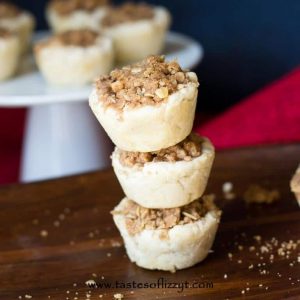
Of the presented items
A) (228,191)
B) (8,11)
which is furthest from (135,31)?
(228,191)

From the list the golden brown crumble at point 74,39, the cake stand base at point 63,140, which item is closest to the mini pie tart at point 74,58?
the golden brown crumble at point 74,39

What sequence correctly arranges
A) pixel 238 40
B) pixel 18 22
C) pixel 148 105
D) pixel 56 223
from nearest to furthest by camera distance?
pixel 148 105 < pixel 56 223 < pixel 18 22 < pixel 238 40

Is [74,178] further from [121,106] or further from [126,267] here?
[121,106]

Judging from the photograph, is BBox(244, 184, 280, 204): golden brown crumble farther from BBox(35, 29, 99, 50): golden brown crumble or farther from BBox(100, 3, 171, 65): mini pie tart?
BBox(100, 3, 171, 65): mini pie tart

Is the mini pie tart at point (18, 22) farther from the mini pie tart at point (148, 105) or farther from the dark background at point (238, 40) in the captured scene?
the mini pie tart at point (148, 105)

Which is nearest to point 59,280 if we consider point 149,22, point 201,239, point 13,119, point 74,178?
point 201,239

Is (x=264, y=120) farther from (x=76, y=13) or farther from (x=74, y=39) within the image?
(x=76, y=13)
